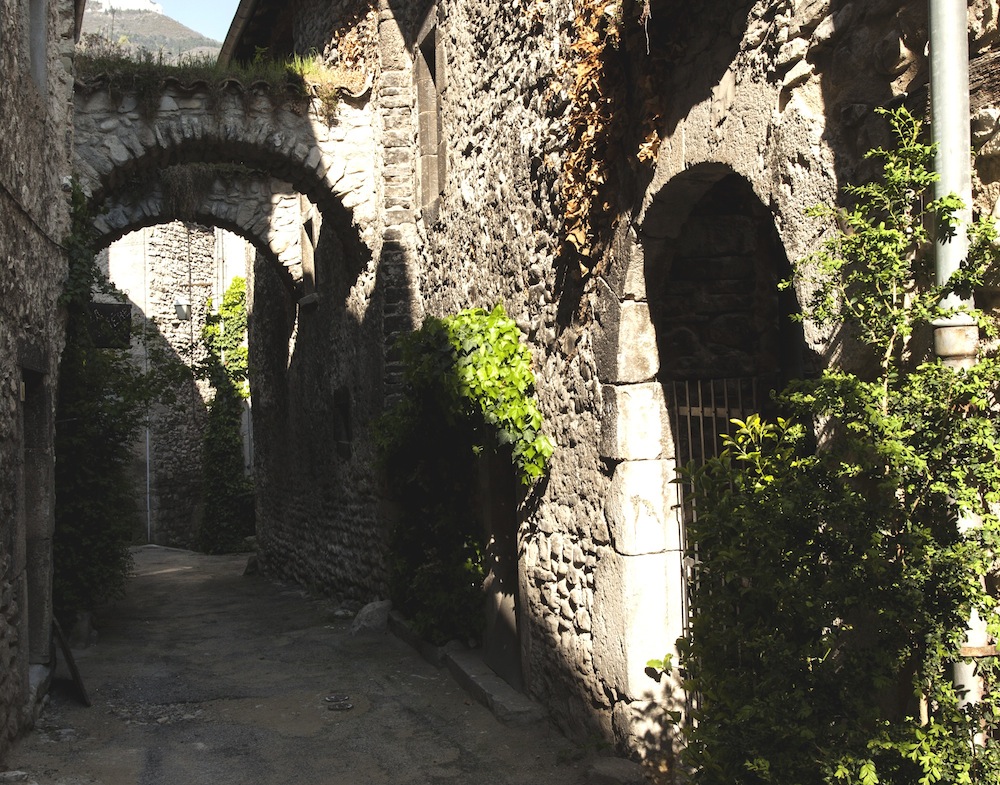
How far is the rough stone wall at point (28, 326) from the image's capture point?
16.7ft

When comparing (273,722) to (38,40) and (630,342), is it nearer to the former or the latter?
(630,342)

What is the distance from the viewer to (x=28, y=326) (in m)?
5.80

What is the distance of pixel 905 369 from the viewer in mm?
2865

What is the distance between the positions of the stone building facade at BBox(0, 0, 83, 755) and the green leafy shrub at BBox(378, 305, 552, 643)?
2298mm

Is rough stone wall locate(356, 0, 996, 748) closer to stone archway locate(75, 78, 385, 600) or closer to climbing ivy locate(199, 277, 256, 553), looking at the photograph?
stone archway locate(75, 78, 385, 600)

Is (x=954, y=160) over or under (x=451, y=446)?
over

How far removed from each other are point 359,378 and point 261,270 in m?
5.41

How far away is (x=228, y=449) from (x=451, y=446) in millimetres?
12903

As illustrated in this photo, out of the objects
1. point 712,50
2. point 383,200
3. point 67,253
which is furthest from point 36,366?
point 712,50

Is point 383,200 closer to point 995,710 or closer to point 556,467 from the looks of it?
point 556,467

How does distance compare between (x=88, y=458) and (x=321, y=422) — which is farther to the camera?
(x=321, y=422)

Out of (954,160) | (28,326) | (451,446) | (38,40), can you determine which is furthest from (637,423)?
(38,40)

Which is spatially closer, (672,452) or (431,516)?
(672,452)

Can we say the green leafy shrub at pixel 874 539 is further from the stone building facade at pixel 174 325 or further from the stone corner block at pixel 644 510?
the stone building facade at pixel 174 325
